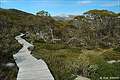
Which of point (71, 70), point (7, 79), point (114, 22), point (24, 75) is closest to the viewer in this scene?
point (7, 79)

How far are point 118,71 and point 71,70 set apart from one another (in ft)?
8.60

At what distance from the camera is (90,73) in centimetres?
1571

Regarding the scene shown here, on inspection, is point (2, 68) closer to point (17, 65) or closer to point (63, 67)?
point (17, 65)

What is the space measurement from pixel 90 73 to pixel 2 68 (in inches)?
178

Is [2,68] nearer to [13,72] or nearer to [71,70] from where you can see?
[13,72]

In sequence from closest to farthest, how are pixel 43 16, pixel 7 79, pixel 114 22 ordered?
pixel 7 79, pixel 114 22, pixel 43 16

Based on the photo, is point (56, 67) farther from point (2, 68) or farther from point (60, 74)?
point (2, 68)

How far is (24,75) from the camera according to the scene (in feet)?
48.5

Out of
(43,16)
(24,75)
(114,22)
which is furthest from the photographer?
(43,16)

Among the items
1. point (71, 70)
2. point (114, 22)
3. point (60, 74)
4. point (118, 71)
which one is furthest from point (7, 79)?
point (114, 22)

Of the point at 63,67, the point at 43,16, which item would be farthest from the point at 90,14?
the point at 63,67

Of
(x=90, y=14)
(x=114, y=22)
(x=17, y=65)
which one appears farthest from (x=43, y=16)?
(x=17, y=65)

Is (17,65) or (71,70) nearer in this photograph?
(71,70)

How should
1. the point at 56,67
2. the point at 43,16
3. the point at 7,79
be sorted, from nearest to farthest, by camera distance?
the point at 7,79 → the point at 56,67 → the point at 43,16
